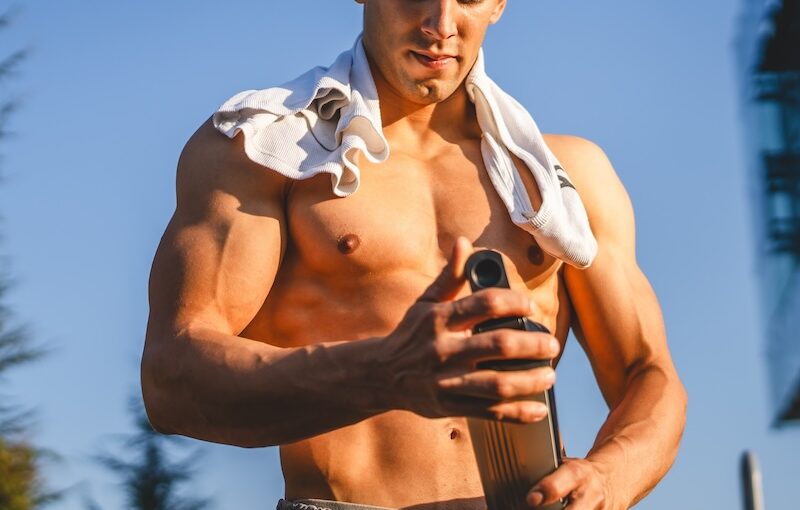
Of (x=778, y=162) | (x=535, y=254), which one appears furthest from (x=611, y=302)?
(x=778, y=162)

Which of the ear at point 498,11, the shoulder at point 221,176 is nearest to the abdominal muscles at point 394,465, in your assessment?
the shoulder at point 221,176

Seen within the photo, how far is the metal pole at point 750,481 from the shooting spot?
5551 millimetres

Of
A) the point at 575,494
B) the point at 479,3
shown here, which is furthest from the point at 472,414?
the point at 479,3

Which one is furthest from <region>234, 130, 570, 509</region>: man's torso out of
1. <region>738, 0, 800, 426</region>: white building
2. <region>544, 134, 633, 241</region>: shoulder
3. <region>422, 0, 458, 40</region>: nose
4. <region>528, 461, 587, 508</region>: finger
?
<region>738, 0, 800, 426</region>: white building

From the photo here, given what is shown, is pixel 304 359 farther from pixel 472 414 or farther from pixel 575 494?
pixel 575 494

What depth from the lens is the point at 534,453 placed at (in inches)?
124

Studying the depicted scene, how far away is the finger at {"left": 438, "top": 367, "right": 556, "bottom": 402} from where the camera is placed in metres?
2.84

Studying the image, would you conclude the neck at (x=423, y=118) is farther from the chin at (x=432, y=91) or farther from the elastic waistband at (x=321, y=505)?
the elastic waistband at (x=321, y=505)

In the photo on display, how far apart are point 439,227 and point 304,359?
3.36 ft

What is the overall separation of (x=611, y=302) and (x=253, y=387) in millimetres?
1334

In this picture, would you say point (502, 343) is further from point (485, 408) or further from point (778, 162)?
point (778, 162)

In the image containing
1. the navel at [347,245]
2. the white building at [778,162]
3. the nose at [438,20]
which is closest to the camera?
the navel at [347,245]

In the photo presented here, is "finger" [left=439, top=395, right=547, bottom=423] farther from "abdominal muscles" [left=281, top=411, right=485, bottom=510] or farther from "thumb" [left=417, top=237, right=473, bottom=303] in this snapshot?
"abdominal muscles" [left=281, top=411, right=485, bottom=510]

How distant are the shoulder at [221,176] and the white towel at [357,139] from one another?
0.04m
